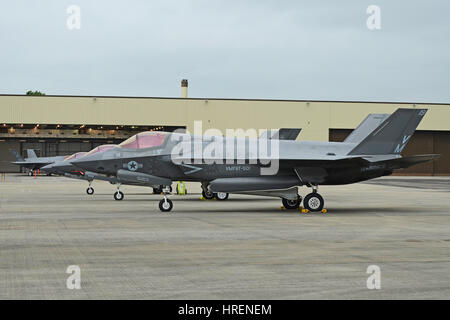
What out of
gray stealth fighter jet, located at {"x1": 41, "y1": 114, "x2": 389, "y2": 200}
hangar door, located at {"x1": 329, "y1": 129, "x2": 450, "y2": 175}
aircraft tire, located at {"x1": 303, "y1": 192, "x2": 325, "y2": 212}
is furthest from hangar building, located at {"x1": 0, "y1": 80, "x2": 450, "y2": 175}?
aircraft tire, located at {"x1": 303, "y1": 192, "x2": 325, "y2": 212}

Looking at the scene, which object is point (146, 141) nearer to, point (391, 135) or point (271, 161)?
point (271, 161)

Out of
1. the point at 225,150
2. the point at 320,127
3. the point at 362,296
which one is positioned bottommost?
the point at 362,296

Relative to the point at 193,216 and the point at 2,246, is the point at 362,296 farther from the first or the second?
the point at 193,216

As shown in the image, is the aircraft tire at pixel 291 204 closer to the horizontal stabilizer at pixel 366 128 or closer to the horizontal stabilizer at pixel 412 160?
the horizontal stabilizer at pixel 412 160

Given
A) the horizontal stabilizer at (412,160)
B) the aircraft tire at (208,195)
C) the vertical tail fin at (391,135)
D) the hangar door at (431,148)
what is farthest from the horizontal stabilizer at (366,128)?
the hangar door at (431,148)

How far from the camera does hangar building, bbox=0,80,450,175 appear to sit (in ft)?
218

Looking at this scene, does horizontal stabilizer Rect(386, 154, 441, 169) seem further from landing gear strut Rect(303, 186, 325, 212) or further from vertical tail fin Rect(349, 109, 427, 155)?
landing gear strut Rect(303, 186, 325, 212)

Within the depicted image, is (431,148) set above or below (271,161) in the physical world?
above

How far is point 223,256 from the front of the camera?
9.45 meters

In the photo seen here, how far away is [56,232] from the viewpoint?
12.7 m

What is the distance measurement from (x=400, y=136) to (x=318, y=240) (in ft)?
29.3

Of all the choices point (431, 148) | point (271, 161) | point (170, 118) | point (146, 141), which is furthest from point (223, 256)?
point (431, 148)

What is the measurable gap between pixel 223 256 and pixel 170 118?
5873 cm

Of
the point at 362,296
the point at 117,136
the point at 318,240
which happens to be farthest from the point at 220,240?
the point at 117,136
